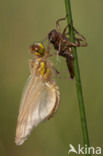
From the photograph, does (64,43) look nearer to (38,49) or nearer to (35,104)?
(38,49)

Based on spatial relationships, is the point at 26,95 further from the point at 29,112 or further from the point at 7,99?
the point at 7,99

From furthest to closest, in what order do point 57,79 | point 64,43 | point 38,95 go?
point 57,79
point 38,95
point 64,43

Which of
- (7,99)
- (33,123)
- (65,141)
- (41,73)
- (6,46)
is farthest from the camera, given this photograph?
(6,46)

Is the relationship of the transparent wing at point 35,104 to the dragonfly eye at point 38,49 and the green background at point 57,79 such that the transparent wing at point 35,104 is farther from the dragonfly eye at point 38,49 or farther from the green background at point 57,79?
the green background at point 57,79

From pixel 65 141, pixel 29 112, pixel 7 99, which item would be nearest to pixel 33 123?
pixel 29 112

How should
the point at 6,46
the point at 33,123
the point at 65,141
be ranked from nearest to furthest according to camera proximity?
the point at 33,123, the point at 65,141, the point at 6,46

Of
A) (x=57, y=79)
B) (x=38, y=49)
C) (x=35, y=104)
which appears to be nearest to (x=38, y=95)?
(x=35, y=104)

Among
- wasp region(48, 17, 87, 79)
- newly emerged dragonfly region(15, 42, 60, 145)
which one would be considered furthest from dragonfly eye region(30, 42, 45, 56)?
wasp region(48, 17, 87, 79)

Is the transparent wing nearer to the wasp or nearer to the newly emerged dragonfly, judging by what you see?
the newly emerged dragonfly
